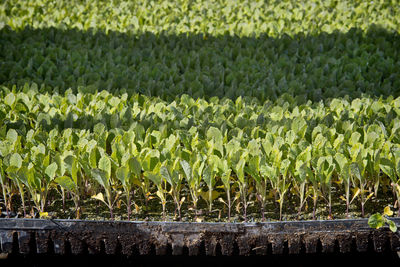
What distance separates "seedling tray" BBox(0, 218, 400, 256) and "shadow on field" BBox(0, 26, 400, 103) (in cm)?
151

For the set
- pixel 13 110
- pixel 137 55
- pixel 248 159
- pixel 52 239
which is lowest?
pixel 52 239

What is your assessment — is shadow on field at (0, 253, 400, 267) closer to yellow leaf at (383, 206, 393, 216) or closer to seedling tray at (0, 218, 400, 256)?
seedling tray at (0, 218, 400, 256)

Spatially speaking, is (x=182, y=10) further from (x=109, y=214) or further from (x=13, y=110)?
(x=109, y=214)

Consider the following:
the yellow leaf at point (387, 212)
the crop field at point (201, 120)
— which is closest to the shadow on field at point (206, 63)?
the crop field at point (201, 120)

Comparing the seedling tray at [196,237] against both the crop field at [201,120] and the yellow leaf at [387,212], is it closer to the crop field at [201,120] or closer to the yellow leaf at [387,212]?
the yellow leaf at [387,212]

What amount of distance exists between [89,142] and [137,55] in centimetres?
270

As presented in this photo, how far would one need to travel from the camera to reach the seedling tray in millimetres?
2508

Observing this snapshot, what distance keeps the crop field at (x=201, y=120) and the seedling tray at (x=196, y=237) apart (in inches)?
6.1

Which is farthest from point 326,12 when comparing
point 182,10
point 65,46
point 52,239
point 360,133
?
point 52,239

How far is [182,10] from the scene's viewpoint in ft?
23.8

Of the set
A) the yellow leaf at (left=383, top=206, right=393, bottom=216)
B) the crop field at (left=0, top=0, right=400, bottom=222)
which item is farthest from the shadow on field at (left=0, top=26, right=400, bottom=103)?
the yellow leaf at (left=383, top=206, right=393, bottom=216)

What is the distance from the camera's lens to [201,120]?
3.28m

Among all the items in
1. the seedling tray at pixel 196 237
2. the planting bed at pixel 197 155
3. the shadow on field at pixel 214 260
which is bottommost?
the shadow on field at pixel 214 260

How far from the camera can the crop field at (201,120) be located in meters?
2.64
